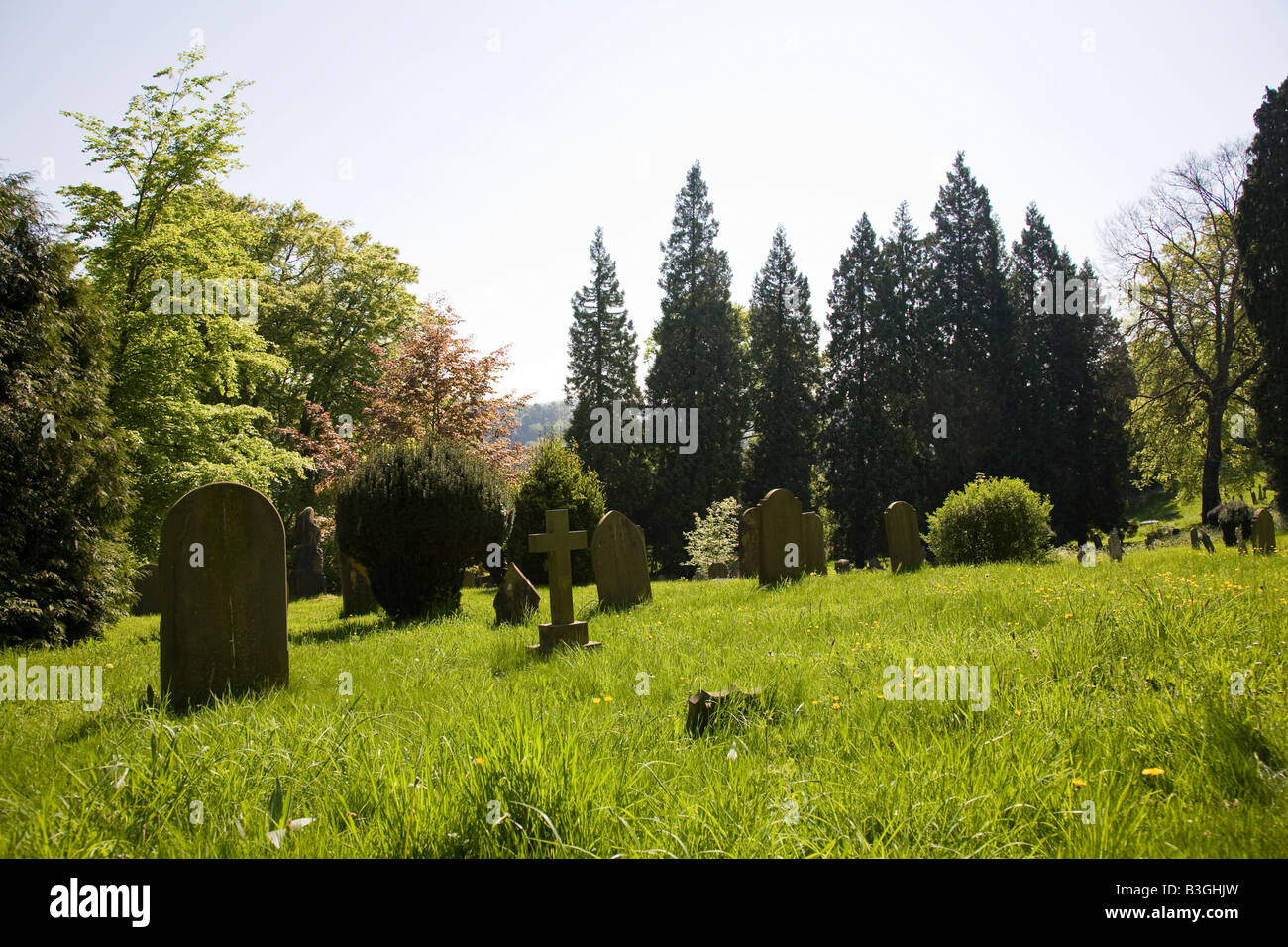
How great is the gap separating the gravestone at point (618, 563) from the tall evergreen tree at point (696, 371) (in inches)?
849

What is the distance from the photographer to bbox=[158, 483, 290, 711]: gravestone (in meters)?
5.12

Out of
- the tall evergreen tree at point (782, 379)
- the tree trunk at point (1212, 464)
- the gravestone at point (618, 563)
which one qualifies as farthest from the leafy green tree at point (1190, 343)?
the gravestone at point (618, 563)

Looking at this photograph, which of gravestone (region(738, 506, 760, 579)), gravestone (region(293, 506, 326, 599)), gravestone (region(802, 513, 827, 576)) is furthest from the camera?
gravestone (region(293, 506, 326, 599))

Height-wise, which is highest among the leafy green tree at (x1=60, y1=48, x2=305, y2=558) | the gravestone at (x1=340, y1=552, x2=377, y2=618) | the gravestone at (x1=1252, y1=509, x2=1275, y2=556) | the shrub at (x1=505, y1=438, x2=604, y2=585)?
the leafy green tree at (x1=60, y1=48, x2=305, y2=558)

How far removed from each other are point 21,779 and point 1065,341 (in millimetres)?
42163

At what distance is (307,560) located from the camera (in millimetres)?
17297

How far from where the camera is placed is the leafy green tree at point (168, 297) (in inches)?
612

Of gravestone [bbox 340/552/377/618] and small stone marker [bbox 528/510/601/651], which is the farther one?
gravestone [bbox 340/552/377/618]

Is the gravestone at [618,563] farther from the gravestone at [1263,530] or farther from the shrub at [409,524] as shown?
the gravestone at [1263,530]

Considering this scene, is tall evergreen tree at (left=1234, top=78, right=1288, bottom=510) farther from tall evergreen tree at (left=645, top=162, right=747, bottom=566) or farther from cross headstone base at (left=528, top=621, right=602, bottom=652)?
cross headstone base at (left=528, top=621, right=602, bottom=652)

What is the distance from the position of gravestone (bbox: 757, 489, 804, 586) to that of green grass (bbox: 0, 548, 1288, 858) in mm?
4925

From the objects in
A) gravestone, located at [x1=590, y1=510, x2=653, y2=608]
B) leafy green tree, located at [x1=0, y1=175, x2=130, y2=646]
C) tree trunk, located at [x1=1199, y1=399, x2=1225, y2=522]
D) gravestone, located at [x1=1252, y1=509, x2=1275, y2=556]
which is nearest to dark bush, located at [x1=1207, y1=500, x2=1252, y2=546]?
gravestone, located at [x1=1252, y1=509, x2=1275, y2=556]
